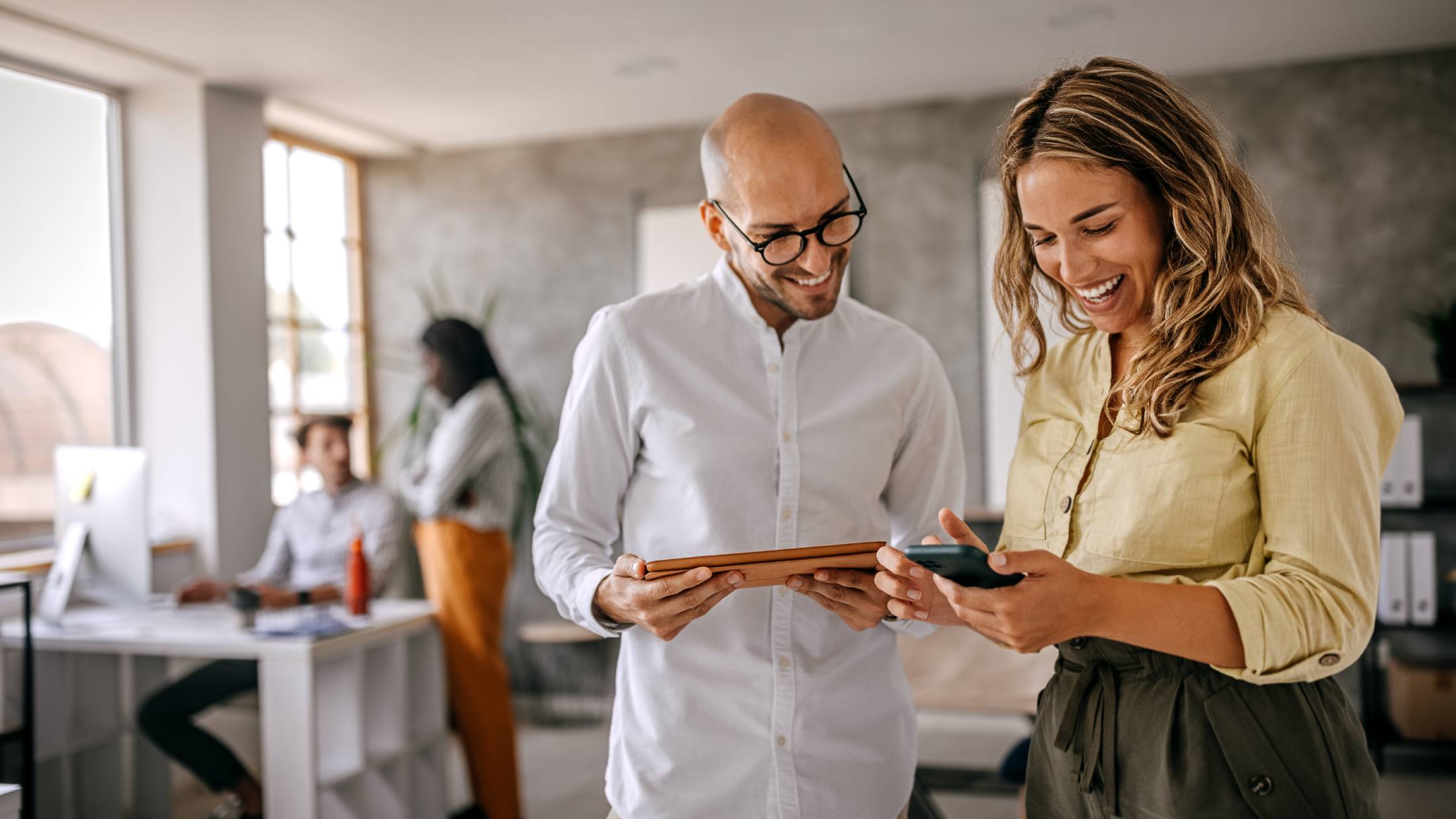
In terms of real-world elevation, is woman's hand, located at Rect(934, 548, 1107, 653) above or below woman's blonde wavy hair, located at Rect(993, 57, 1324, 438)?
below

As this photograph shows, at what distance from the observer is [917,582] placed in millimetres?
1253

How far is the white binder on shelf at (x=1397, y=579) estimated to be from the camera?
14.5ft

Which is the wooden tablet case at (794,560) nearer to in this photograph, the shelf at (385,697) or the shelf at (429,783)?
the shelf at (385,697)

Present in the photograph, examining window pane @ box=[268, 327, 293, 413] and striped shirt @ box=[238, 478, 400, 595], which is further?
window pane @ box=[268, 327, 293, 413]

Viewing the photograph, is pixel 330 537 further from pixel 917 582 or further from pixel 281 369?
pixel 917 582

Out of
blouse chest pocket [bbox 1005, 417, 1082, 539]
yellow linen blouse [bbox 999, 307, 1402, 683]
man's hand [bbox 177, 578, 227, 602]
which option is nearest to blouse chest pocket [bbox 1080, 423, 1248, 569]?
yellow linen blouse [bbox 999, 307, 1402, 683]

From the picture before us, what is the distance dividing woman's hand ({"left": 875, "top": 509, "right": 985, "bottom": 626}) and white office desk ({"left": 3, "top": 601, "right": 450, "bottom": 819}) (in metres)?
2.31

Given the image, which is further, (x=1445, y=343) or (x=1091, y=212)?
(x=1445, y=343)

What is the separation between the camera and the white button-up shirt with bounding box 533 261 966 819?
1625 millimetres

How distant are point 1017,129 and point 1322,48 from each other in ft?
13.7

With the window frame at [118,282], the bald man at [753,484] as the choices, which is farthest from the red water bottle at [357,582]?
the bald man at [753,484]

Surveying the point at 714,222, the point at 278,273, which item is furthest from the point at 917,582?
the point at 278,273

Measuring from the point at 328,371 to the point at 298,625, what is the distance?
275cm

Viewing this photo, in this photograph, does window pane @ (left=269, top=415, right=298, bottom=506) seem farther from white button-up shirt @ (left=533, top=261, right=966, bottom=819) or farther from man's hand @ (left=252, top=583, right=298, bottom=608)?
white button-up shirt @ (left=533, top=261, right=966, bottom=819)
